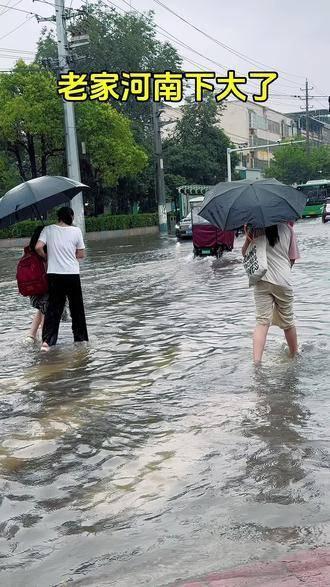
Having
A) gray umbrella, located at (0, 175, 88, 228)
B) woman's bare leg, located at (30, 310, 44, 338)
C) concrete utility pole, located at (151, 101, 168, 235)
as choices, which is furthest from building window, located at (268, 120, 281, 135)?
gray umbrella, located at (0, 175, 88, 228)

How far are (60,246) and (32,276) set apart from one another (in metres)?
0.57

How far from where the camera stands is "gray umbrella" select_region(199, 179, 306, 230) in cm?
693

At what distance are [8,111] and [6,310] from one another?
2833 cm

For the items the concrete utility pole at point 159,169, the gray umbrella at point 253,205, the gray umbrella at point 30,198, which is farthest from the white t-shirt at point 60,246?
the concrete utility pole at point 159,169

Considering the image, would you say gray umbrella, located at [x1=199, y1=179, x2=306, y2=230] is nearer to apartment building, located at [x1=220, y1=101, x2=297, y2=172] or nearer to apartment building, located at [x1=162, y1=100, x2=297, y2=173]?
apartment building, located at [x1=162, y1=100, x2=297, y2=173]

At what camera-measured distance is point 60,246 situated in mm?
8727

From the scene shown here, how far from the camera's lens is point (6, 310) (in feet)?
44.2

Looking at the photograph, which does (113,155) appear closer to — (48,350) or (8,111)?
(8,111)

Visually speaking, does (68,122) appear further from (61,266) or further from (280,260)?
(280,260)

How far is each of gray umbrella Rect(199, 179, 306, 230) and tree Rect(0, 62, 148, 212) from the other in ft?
111

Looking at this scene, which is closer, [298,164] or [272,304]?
[272,304]

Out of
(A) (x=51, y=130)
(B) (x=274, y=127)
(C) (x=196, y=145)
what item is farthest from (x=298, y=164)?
(A) (x=51, y=130)

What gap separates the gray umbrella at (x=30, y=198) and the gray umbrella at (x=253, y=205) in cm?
230

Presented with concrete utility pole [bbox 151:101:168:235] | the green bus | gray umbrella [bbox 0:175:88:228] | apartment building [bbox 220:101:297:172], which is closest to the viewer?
gray umbrella [bbox 0:175:88:228]
